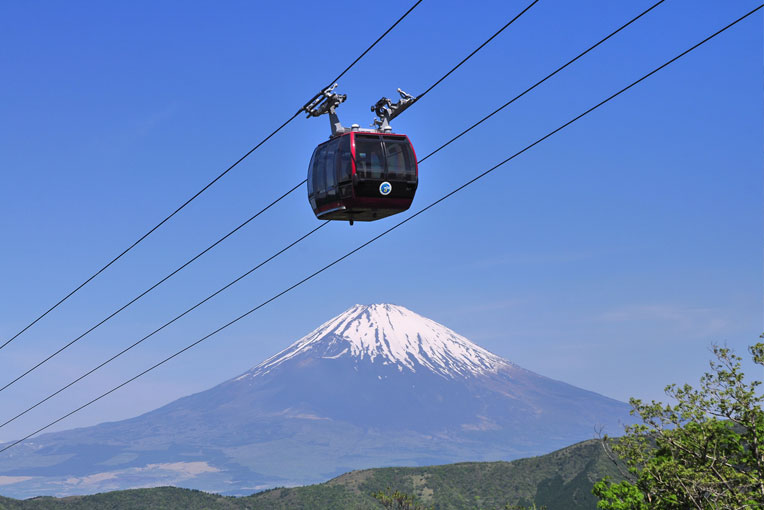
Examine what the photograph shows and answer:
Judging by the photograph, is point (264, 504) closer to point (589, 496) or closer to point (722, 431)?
point (589, 496)

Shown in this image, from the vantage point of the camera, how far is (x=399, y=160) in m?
32.0

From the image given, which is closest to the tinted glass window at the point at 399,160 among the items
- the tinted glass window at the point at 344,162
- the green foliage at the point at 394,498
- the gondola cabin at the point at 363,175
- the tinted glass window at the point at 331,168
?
the gondola cabin at the point at 363,175

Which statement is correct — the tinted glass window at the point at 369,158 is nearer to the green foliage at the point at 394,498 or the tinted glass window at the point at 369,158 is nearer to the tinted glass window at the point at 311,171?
the tinted glass window at the point at 311,171

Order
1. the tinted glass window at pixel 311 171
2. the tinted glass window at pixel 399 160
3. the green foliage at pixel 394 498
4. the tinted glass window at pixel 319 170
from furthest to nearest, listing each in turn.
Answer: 1. the green foliage at pixel 394 498
2. the tinted glass window at pixel 311 171
3. the tinted glass window at pixel 319 170
4. the tinted glass window at pixel 399 160

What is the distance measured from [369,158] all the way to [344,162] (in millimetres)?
822

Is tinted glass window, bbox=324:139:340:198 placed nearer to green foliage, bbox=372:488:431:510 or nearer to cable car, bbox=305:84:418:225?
cable car, bbox=305:84:418:225

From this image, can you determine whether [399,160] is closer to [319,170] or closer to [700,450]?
[319,170]

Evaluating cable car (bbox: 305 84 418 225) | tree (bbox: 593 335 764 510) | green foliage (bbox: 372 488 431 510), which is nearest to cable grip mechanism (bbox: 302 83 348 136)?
cable car (bbox: 305 84 418 225)

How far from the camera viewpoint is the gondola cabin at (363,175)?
31.3 metres

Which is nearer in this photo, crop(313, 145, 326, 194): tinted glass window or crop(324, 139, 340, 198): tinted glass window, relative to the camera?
crop(324, 139, 340, 198): tinted glass window

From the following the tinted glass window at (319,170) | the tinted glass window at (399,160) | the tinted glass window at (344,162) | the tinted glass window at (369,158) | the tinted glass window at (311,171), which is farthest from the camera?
the tinted glass window at (311,171)

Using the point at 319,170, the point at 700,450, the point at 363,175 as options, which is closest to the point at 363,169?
Answer: the point at 363,175

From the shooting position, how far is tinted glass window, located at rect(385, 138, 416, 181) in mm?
31812

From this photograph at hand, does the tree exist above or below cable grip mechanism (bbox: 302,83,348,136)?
below
